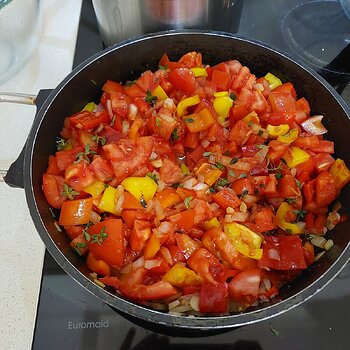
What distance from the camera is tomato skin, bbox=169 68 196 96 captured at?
4.22ft

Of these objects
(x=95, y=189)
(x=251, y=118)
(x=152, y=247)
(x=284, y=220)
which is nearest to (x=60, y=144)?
(x=95, y=189)

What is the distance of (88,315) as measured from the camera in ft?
3.72

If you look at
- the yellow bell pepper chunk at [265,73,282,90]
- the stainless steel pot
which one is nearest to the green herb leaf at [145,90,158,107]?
→ the stainless steel pot

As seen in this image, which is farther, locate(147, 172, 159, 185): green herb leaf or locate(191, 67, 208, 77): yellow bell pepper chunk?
locate(191, 67, 208, 77): yellow bell pepper chunk

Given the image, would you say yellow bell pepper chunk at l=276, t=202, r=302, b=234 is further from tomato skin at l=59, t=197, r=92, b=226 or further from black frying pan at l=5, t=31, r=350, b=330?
tomato skin at l=59, t=197, r=92, b=226

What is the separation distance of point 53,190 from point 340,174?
0.73 meters

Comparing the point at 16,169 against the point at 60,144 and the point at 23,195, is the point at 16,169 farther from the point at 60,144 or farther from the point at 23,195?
the point at 23,195

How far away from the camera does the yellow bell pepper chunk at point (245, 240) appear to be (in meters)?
1.06

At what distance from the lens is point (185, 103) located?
1.27 metres

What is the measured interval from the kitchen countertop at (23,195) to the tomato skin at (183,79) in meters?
0.52

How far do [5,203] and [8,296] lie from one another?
30 centimetres

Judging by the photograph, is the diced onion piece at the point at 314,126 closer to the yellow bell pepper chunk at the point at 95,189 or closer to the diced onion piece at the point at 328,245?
the diced onion piece at the point at 328,245

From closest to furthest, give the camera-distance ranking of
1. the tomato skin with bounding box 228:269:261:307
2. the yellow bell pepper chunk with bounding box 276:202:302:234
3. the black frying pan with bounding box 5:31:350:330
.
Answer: the black frying pan with bounding box 5:31:350:330 → the tomato skin with bounding box 228:269:261:307 → the yellow bell pepper chunk with bounding box 276:202:302:234

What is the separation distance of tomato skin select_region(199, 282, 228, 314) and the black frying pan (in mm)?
63
